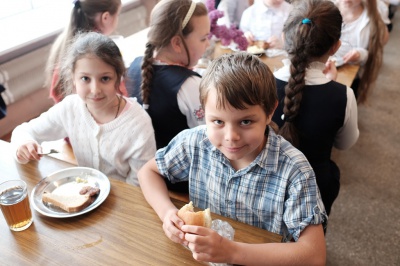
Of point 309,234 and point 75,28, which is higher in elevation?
point 75,28

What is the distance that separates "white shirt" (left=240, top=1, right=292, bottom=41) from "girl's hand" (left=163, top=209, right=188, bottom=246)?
2.05 meters

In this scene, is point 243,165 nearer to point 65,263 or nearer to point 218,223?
point 218,223

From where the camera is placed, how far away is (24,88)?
2.99 m

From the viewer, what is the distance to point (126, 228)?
1.04m

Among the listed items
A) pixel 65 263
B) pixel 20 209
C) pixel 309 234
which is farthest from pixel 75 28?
pixel 309 234

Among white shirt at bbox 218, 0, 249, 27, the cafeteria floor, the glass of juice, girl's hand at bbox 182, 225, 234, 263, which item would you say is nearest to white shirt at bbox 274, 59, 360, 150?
the cafeteria floor

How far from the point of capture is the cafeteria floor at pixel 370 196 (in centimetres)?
212

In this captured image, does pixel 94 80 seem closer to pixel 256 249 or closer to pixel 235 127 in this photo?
pixel 235 127

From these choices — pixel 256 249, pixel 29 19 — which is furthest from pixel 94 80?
pixel 29 19

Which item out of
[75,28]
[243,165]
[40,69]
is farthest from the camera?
[40,69]

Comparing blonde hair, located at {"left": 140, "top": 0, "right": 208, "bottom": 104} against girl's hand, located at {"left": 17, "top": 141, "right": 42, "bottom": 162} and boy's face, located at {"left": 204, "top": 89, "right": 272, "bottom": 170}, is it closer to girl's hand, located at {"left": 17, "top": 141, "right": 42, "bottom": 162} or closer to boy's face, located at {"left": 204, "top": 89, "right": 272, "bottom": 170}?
girl's hand, located at {"left": 17, "top": 141, "right": 42, "bottom": 162}

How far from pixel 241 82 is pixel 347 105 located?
70cm

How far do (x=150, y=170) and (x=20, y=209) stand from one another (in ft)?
1.35

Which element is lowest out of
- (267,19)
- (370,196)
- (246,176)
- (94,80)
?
(370,196)
